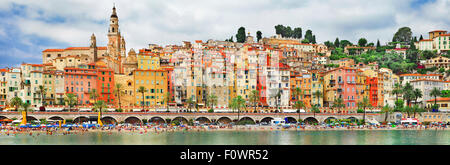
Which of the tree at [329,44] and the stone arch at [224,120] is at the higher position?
the tree at [329,44]

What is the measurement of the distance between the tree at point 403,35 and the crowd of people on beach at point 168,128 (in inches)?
4707

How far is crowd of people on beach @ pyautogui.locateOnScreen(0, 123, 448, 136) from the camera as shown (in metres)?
64.4

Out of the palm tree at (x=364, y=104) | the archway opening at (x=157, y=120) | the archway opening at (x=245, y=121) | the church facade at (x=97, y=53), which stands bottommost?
the archway opening at (x=245, y=121)

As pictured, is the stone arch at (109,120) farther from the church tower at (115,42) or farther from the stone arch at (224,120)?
the church tower at (115,42)

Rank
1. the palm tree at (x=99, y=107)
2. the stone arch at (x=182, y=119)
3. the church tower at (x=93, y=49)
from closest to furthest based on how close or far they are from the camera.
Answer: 1. the palm tree at (x=99, y=107)
2. the stone arch at (x=182, y=119)
3. the church tower at (x=93, y=49)

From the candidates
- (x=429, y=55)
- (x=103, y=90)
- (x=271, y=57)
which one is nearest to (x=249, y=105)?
(x=271, y=57)

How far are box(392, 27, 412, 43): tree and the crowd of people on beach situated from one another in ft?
392

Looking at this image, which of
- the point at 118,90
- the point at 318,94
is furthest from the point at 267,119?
the point at 118,90

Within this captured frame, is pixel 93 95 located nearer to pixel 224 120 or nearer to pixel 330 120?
pixel 224 120

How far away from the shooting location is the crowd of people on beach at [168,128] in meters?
64.4

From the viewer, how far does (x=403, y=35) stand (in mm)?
191875

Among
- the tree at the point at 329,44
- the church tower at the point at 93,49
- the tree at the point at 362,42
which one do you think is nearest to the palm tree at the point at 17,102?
the church tower at the point at 93,49

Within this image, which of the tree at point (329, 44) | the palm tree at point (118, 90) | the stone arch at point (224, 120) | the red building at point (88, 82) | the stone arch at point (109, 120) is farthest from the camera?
the tree at point (329, 44)

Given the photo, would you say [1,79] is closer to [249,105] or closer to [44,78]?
[44,78]
